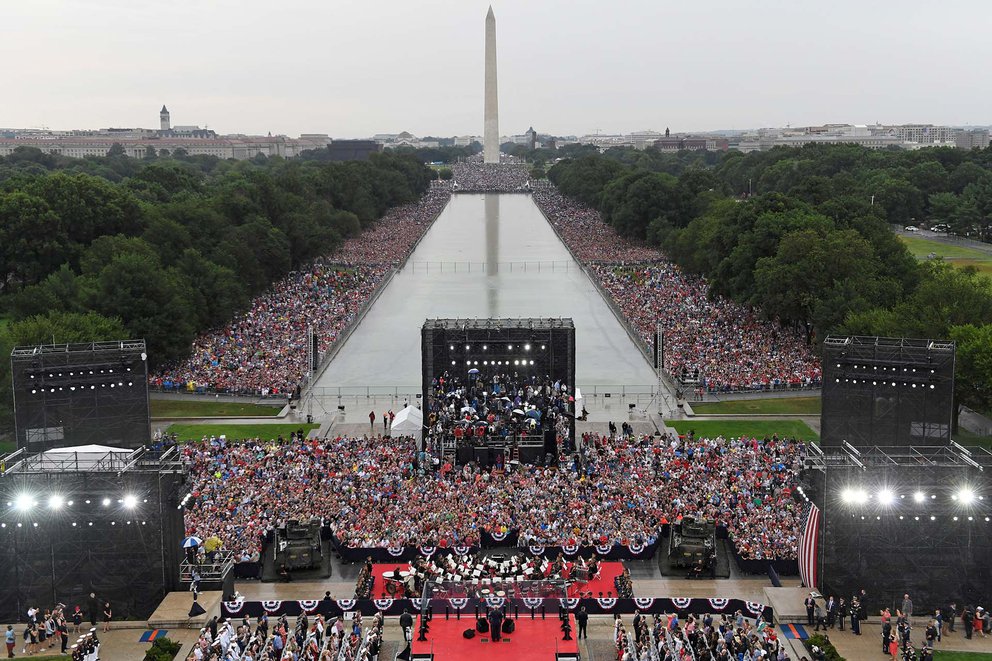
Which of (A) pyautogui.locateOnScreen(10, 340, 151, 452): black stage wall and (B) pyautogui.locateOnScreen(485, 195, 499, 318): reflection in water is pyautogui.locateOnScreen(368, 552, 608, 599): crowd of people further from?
(B) pyautogui.locateOnScreen(485, 195, 499, 318): reflection in water

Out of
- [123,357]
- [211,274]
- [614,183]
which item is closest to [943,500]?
[123,357]

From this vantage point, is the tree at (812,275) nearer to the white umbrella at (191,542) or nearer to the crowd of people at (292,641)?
the crowd of people at (292,641)

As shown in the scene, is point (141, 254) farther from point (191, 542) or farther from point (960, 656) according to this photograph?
point (960, 656)

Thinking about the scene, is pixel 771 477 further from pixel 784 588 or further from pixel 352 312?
pixel 352 312

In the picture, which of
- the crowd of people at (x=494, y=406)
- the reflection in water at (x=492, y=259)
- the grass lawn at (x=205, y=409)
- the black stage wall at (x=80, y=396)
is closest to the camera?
the black stage wall at (x=80, y=396)

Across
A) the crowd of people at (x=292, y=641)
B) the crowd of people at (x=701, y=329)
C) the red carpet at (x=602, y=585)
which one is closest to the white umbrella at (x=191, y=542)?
the crowd of people at (x=292, y=641)

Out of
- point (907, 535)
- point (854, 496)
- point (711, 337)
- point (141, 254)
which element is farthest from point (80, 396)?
point (711, 337)
